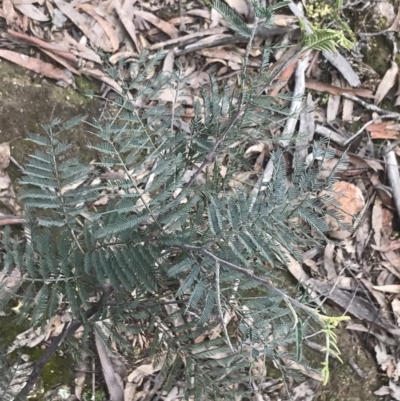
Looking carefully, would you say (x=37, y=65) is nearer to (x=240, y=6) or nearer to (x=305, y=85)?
(x=240, y=6)

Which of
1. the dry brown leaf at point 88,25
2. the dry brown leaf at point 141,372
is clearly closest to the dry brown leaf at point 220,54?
the dry brown leaf at point 88,25

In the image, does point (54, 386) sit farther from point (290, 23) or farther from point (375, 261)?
point (290, 23)

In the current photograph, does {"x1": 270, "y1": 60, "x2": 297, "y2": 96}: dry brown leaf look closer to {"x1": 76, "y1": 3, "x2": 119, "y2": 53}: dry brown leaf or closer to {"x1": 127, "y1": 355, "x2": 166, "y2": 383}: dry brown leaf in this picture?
{"x1": 76, "y1": 3, "x2": 119, "y2": 53}: dry brown leaf

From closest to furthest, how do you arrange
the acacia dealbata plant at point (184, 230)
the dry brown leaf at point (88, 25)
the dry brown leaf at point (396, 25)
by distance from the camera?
the acacia dealbata plant at point (184, 230)
the dry brown leaf at point (88, 25)
the dry brown leaf at point (396, 25)

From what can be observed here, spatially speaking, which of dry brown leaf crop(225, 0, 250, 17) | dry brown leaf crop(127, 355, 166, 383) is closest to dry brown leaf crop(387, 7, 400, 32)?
dry brown leaf crop(225, 0, 250, 17)

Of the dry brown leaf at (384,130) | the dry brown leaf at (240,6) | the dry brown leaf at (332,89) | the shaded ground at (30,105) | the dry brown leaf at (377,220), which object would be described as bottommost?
the dry brown leaf at (377,220)

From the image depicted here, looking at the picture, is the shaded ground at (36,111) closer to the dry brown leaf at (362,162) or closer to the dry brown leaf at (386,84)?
the dry brown leaf at (362,162)

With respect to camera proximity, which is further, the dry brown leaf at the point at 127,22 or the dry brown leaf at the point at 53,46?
the dry brown leaf at the point at 127,22

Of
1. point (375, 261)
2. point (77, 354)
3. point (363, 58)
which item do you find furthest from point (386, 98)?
point (77, 354)

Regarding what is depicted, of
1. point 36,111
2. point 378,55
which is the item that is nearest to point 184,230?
point 36,111
